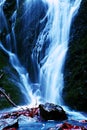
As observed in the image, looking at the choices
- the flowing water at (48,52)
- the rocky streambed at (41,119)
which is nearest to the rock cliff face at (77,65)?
the flowing water at (48,52)

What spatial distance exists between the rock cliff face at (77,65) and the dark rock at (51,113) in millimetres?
2574

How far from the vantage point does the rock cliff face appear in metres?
17.7

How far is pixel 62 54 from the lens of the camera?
21203 mm

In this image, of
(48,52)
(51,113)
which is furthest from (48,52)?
(51,113)

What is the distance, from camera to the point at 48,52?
22.6m

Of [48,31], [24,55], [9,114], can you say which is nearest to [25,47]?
[24,55]

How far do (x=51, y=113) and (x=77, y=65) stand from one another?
17.5 feet

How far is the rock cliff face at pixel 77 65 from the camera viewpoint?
17656 mm

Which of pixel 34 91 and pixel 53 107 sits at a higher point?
pixel 34 91

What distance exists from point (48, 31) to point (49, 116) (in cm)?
1000

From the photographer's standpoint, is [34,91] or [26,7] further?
[26,7]

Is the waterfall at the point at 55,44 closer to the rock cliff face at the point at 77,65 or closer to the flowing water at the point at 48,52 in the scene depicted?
the flowing water at the point at 48,52

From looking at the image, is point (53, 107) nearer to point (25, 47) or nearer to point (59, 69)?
point (59, 69)

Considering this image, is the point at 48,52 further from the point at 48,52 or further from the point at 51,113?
the point at 51,113
